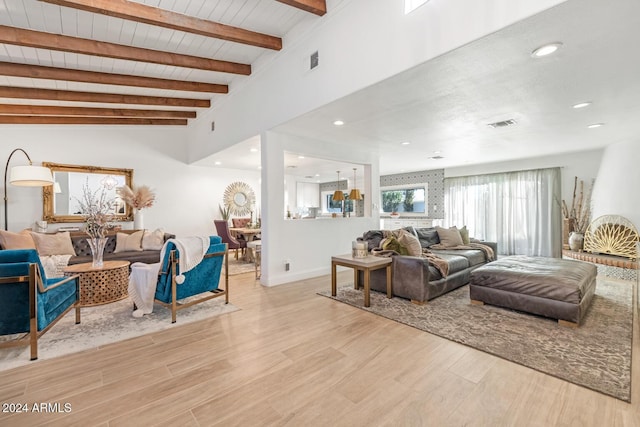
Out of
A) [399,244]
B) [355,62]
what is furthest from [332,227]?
[355,62]

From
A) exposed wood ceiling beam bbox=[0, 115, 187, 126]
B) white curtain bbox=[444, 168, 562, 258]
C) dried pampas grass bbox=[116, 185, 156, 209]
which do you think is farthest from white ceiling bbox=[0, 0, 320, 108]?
white curtain bbox=[444, 168, 562, 258]

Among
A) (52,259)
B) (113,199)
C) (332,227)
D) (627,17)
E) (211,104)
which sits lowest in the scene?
(52,259)

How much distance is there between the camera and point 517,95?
10.3ft

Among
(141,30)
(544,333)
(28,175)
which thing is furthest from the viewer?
(28,175)

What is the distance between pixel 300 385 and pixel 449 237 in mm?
4331

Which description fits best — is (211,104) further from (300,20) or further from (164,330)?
(164,330)

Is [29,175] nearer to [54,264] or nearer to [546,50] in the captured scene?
[54,264]

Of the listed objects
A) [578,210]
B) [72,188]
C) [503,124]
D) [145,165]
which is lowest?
[578,210]

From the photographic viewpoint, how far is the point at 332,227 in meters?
5.38

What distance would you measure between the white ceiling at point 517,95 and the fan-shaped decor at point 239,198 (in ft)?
8.71

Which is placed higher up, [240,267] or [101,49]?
[101,49]

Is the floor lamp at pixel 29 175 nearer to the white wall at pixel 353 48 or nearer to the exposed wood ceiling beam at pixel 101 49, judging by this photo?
the exposed wood ceiling beam at pixel 101 49

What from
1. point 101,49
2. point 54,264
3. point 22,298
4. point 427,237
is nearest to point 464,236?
point 427,237

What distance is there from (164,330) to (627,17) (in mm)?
4512
